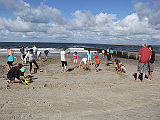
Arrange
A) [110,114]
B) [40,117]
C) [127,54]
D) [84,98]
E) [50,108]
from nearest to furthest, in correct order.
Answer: [40,117]
[110,114]
[50,108]
[84,98]
[127,54]

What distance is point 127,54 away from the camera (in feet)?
74.4

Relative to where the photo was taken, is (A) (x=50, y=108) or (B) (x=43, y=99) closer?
(A) (x=50, y=108)

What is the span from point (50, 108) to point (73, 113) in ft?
2.28

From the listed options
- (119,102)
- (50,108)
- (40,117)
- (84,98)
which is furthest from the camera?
(84,98)

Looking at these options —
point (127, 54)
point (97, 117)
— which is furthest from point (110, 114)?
point (127, 54)

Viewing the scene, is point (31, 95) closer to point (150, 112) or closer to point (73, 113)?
point (73, 113)

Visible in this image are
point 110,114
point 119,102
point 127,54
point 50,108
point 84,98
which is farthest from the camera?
point 127,54

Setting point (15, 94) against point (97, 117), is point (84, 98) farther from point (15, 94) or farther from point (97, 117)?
point (15, 94)

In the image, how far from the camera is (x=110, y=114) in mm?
3686

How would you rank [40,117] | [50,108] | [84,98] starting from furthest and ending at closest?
1. [84,98]
2. [50,108]
3. [40,117]

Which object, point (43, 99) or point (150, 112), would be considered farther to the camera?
point (43, 99)

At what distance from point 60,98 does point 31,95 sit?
105 cm

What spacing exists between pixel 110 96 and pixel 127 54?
1892 cm

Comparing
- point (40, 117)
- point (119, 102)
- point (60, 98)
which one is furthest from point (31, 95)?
point (119, 102)
